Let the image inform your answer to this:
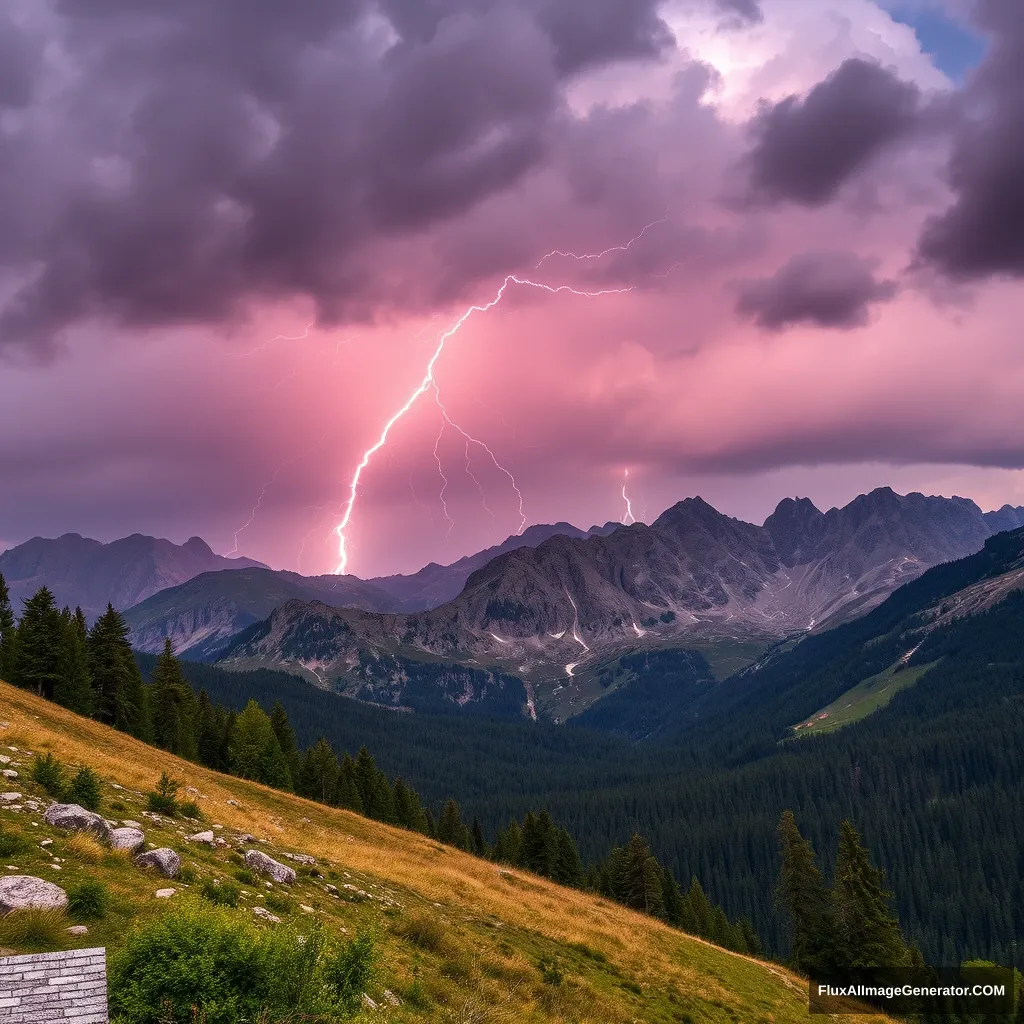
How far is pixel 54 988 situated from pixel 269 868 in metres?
11.9

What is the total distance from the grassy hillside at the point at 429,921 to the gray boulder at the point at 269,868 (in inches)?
18.9

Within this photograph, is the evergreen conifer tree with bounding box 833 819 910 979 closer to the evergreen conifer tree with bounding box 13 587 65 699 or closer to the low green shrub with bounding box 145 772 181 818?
the low green shrub with bounding box 145 772 181 818

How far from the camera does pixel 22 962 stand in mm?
9977

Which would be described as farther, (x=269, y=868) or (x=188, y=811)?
(x=188, y=811)

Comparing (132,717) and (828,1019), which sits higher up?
(132,717)

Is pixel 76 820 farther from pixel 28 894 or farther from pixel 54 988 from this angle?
pixel 54 988

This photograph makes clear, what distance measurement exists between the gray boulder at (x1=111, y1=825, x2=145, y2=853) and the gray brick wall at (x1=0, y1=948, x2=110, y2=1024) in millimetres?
8121

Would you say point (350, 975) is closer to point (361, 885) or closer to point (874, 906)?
point (361, 885)

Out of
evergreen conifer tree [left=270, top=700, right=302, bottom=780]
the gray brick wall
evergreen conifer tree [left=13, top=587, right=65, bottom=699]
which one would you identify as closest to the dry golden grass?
the gray brick wall

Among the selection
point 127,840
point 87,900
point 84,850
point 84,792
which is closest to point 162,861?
point 127,840

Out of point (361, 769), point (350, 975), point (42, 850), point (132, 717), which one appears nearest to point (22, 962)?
point (350, 975)

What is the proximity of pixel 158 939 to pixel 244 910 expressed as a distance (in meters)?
5.86

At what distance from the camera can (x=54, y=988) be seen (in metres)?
10.1

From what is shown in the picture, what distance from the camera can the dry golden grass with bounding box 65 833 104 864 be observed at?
1608 cm
